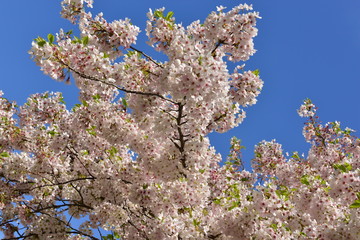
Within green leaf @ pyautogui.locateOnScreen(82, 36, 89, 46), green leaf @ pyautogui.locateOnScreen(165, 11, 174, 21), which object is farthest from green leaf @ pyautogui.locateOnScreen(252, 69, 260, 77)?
green leaf @ pyautogui.locateOnScreen(82, 36, 89, 46)

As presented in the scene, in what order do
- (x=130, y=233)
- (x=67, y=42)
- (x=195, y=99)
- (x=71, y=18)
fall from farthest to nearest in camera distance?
(x=130, y=233)
(x=71, y=18)
(x=67, y=42)
(x=195, y=99)

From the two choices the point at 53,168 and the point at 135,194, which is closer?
the point at 135,194

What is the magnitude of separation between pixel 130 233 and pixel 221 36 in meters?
5.54

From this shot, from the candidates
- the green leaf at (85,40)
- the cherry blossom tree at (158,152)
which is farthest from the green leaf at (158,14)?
the green leaf at (85,40)

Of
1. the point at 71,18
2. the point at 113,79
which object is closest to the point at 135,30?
the point at 113,79

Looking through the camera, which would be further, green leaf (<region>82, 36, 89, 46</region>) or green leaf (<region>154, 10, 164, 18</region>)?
green leaf (<region>154, 10, 164, 18</region>)

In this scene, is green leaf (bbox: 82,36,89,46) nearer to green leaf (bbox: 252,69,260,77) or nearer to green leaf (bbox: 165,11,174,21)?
green leaf (bbox: 165,11,174,21)

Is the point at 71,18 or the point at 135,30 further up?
the point at 71,18

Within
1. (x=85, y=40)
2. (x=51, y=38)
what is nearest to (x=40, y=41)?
(x=51, y=38)

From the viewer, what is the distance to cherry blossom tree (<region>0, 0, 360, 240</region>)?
7273 mm

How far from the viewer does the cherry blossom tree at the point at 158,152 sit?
7273 mm

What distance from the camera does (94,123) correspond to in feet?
28.3

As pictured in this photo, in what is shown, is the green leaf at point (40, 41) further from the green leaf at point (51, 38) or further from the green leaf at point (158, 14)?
the green leaf at point (158, 14)

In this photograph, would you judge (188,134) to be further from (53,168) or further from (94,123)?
(53,168)
